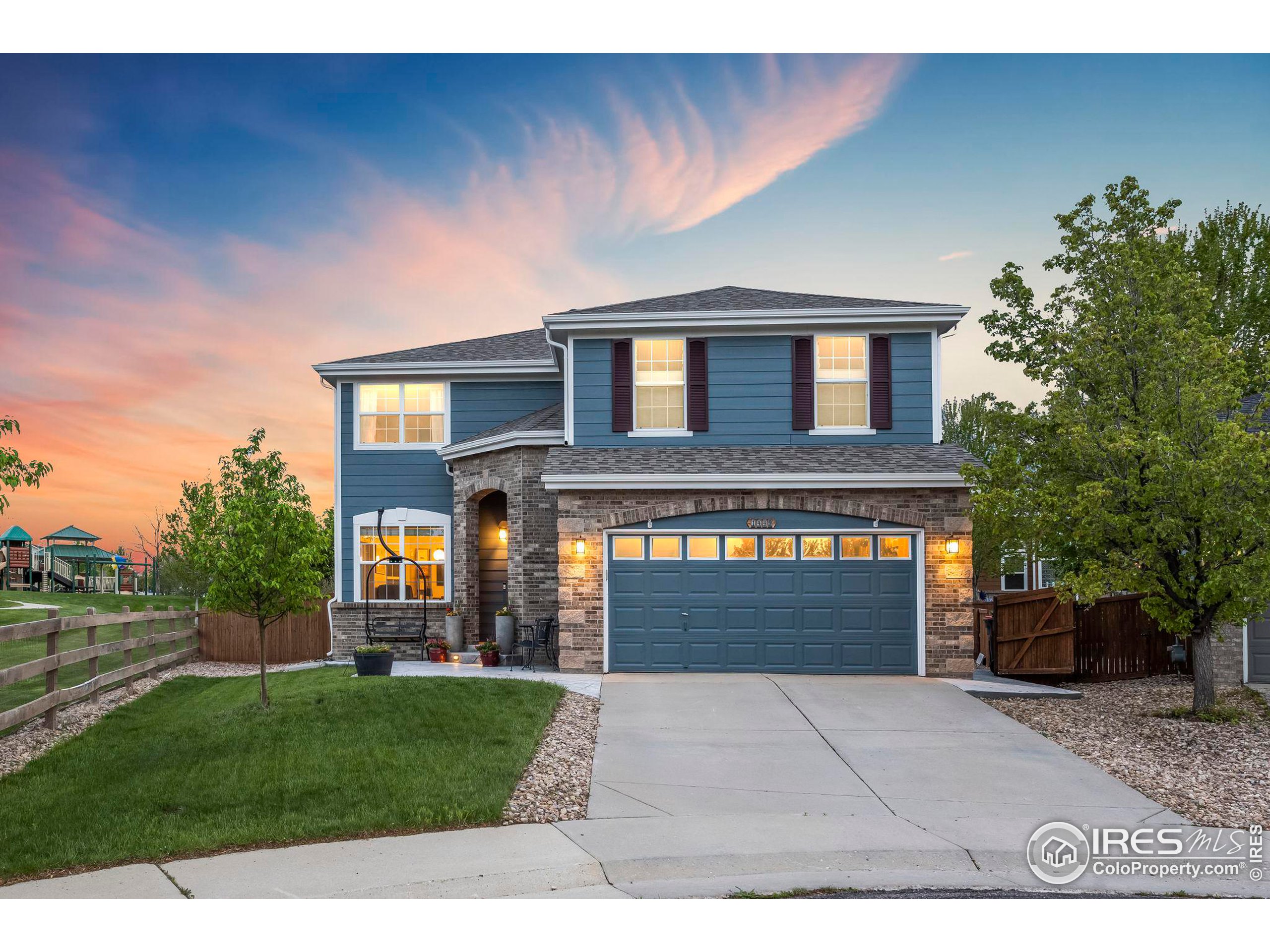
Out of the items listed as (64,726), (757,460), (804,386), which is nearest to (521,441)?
(757,460)

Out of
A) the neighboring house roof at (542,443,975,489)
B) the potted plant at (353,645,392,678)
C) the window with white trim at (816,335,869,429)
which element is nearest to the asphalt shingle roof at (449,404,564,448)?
the neighboring house roof at (542,443,975,489)

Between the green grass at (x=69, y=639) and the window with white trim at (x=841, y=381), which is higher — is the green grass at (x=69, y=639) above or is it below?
below

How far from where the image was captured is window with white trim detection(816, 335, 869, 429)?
608 inches

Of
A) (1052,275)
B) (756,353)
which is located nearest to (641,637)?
(756,353)

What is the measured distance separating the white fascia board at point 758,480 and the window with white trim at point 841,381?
1657 mm

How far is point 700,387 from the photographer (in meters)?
15.5

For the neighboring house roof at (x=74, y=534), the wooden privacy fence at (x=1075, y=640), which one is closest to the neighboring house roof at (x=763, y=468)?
the wooden privacy fence at (x=1075, y=640)

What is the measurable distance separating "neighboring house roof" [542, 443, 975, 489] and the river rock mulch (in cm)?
391

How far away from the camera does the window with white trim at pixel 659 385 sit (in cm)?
1557

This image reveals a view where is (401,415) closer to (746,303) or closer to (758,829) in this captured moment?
(746,303)

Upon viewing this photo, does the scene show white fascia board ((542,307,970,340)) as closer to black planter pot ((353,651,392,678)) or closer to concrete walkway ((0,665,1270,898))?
black planter pot ((353,651,392,678))

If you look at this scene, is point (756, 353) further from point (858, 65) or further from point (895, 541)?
point (858, 65)

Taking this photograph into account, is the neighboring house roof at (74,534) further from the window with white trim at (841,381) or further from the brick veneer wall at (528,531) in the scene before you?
the window with white trim at (841,381)

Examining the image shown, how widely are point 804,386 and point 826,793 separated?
354 inches
